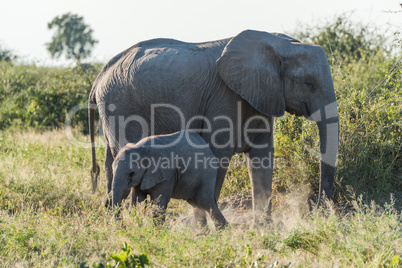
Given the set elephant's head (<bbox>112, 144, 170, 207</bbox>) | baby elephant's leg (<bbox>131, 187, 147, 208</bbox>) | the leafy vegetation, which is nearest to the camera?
the leafy vegetation

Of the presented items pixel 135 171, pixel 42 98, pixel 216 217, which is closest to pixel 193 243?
pixel 135 171

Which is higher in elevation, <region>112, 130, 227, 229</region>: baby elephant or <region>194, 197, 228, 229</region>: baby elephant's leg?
<region>112, 130, 227, 229</region>: baby elephant

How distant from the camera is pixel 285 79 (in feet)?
20.7

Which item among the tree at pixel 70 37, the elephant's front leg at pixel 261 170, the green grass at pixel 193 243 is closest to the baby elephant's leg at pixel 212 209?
the green grass at pixel 193 243

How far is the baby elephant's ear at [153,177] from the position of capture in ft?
17.6

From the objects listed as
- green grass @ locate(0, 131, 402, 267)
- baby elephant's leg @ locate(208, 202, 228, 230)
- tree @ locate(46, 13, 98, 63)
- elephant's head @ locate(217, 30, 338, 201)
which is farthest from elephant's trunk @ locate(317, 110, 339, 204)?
tree @ locate(46, 13, 98, 63)

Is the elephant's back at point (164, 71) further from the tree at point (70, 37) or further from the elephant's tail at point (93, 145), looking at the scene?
the tree at point (70, 37)

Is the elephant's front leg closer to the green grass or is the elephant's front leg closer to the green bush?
the green grass

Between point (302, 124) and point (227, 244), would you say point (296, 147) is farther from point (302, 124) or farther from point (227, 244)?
point (227, 244)

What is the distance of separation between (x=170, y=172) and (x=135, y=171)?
360 mm

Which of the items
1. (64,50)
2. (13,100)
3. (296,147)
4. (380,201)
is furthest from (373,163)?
(64,50)

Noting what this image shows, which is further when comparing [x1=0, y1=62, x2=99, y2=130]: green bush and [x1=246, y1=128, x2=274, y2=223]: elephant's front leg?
[x1=0, y1=62, x2=99, y2=130]: green bush

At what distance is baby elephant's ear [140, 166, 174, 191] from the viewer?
5367 mm

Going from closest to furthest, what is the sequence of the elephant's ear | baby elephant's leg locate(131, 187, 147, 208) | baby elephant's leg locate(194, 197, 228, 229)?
baby elephant's leg locate(131, 187, 147, 208) < baby elephant's leg locate(194, 197, 228, 229) < the elephant's ear
